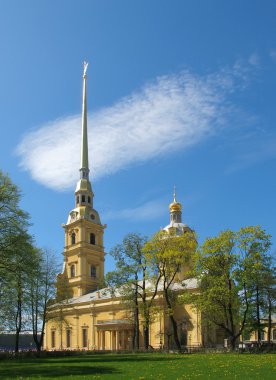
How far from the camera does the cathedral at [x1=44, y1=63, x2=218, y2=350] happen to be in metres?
59.0

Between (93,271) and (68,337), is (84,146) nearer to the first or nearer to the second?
(93,271)

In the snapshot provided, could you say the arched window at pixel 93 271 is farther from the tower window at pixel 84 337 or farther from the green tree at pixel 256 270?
the green tree at pixel 256 270

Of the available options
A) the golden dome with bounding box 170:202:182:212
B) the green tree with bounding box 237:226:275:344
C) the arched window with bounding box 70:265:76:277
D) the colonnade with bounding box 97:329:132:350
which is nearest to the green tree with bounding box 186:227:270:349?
the green tree with bounding box 237:226:275:344

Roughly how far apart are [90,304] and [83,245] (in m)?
11.8

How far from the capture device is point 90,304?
72.6m

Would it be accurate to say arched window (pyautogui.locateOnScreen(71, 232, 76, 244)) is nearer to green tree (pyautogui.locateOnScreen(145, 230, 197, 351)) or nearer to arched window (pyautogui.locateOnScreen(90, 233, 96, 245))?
arched window (pyautogui.locateOnScreen(90, 233, 96, 245))

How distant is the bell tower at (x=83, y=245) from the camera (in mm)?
80688

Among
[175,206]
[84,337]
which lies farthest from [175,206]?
[84,337]

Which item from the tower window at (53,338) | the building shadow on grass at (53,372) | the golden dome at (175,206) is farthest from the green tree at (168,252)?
the tower window at (53,338)

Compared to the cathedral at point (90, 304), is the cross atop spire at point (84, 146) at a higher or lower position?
higher

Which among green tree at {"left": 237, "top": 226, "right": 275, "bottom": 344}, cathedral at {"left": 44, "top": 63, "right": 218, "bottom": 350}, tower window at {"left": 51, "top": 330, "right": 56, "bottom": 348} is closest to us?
green tree at {"left": 237, "top": 226, "right": 275, "bottom": 344}

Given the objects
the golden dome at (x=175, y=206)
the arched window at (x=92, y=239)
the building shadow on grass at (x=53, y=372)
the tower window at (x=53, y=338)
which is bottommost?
the tower window at (x=53, y=338)

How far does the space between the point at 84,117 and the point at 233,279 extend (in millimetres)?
57318

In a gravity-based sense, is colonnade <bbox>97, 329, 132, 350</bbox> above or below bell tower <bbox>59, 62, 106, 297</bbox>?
below
